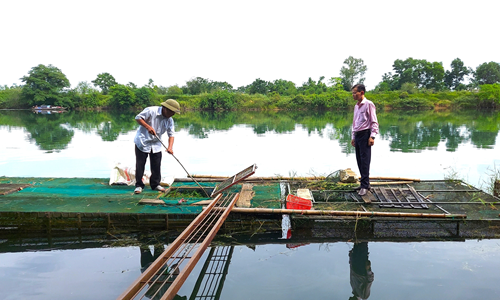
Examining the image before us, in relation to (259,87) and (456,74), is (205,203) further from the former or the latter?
(456,74)

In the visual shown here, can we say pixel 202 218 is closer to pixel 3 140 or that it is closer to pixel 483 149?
pixel 483 149

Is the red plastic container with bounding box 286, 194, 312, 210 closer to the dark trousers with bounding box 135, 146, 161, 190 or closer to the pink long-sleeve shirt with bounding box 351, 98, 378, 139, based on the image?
the pink long-sleeve shirt with bounding box 351, 98, 378, 139

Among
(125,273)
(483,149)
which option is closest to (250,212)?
(125,273)

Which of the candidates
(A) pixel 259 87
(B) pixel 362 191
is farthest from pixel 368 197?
(A) pixel 259 87

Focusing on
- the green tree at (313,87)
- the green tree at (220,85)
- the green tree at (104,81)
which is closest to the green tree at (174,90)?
the green tree at (220,85)

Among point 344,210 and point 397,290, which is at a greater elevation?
point 344,210

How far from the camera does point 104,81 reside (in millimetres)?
54844

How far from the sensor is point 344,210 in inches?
171

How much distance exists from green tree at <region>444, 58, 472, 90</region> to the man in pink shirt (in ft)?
183

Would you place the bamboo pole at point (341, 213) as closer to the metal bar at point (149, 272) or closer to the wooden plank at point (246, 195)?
→ the wooden plank at point (246, 195)

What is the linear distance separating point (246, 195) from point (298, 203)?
0.94 m

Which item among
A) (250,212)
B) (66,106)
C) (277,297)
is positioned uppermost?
(66,106)

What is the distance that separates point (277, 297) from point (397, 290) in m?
1.20

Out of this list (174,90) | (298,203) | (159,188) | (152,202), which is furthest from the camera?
(174,90)
